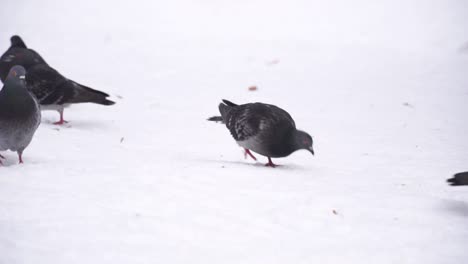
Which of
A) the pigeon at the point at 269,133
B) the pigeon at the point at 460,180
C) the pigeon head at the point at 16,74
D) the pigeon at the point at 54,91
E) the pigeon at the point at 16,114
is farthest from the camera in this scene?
the pigeon at the point at 54,91

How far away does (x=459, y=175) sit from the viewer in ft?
16.6

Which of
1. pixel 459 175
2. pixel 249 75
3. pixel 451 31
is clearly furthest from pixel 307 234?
pixel 451 31

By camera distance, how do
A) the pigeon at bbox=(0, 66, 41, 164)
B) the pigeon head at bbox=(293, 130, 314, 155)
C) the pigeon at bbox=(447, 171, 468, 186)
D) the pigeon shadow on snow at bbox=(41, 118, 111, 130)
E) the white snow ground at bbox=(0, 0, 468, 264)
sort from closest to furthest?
the white snow ground at bbox=(0, 0, 468, 264)
the pigeon at bbox=(447, 171, 468, 186)
the pigeon at bbox=(0, 66, 41, 164)
the pigeon head at bbox=(293, 130, 314, 155)
the pigeon shadow on snow at bbox=(41, 118, 111, 130)

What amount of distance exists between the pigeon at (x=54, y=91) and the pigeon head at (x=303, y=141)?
12.1ft

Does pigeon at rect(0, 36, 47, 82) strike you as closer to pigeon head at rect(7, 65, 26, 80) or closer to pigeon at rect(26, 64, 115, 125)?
pigeon at rect(26, 64, 115, 125)

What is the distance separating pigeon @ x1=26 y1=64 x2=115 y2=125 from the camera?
8.71 m

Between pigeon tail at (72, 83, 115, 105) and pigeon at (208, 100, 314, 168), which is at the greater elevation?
pigeon at (208, 100, 314, 168)

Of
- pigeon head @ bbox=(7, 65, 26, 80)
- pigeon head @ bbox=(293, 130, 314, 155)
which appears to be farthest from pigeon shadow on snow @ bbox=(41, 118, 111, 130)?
pigeon head @ bbox=(293, 130, 314, 155)

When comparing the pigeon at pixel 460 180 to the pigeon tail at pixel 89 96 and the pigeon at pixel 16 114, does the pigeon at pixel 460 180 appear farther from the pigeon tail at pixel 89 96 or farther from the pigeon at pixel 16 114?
the pigeon tail at pixel 89 96

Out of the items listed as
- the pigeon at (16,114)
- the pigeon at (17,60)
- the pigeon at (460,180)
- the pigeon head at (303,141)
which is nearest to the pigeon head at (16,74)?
the pigeon at (16,114)

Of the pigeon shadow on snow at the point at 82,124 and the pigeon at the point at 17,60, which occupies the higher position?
the pigeon at the point at 17,60

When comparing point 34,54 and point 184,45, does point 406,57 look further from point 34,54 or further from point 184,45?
point 34,54

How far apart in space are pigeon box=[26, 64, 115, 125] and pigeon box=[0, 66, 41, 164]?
2.71 metres

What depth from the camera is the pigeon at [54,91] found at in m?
8.71
